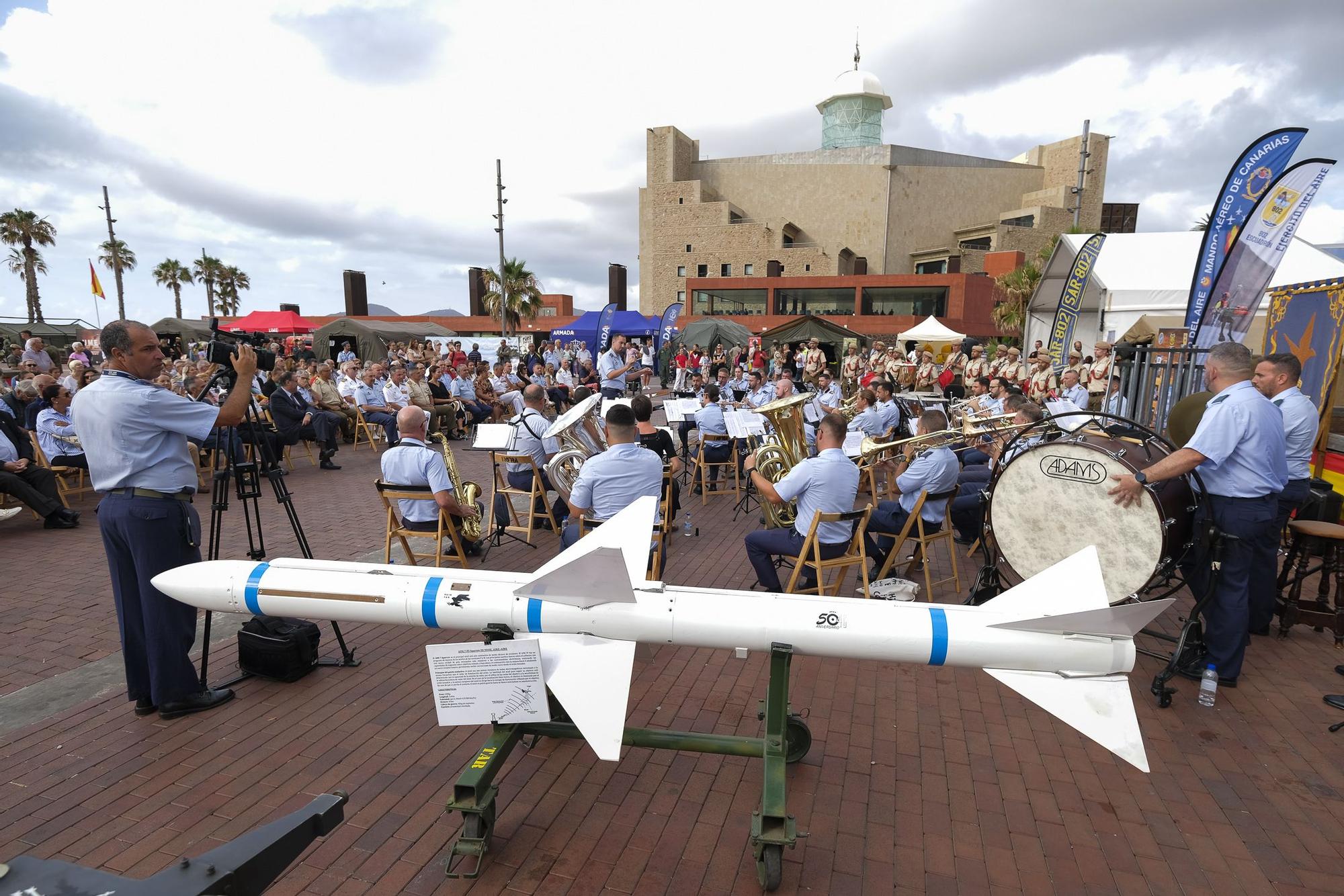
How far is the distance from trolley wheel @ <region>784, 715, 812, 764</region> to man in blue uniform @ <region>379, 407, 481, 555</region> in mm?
3250

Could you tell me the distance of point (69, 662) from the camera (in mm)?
4184

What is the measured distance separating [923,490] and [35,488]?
364 inches

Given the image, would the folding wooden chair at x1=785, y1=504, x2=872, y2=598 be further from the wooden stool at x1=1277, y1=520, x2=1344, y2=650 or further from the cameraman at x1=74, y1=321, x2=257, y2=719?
the cameraman at x1=74, y1=321, x2=257, y2=719

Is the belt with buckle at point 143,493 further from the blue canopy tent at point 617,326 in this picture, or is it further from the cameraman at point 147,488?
the blue canopy tent at point 617,326

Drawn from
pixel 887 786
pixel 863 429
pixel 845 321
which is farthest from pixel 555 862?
pixel 845 321

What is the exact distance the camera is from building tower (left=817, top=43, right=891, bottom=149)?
5597 centimetres

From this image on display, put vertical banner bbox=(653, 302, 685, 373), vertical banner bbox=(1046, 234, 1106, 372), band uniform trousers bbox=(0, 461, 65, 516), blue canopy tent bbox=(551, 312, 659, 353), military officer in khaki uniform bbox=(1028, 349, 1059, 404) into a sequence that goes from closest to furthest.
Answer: band uniform trousers bbox=(0, 461, 65, 516) < military officer in khaki uniform bbox=(1028, 349, 1059, 404) < vertical banner bbox=(1046, 234, 1106, 372) < blue canopy tent bbox=(551, 312, 659, 353) < vertical banner bbox=(653, 302, 685, 373)

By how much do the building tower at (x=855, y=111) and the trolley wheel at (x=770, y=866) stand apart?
199 ft

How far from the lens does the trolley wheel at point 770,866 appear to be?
8.21 feet

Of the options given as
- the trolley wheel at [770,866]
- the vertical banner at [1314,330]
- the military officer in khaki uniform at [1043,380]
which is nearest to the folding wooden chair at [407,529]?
the trolley wheel at [770,866]

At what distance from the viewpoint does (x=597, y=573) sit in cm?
272

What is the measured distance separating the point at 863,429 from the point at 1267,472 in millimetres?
5206

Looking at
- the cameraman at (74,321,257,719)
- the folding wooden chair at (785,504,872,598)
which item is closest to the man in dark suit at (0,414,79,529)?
the cameraman at (74,321,257,719)

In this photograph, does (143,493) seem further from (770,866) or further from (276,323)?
(276,323)
